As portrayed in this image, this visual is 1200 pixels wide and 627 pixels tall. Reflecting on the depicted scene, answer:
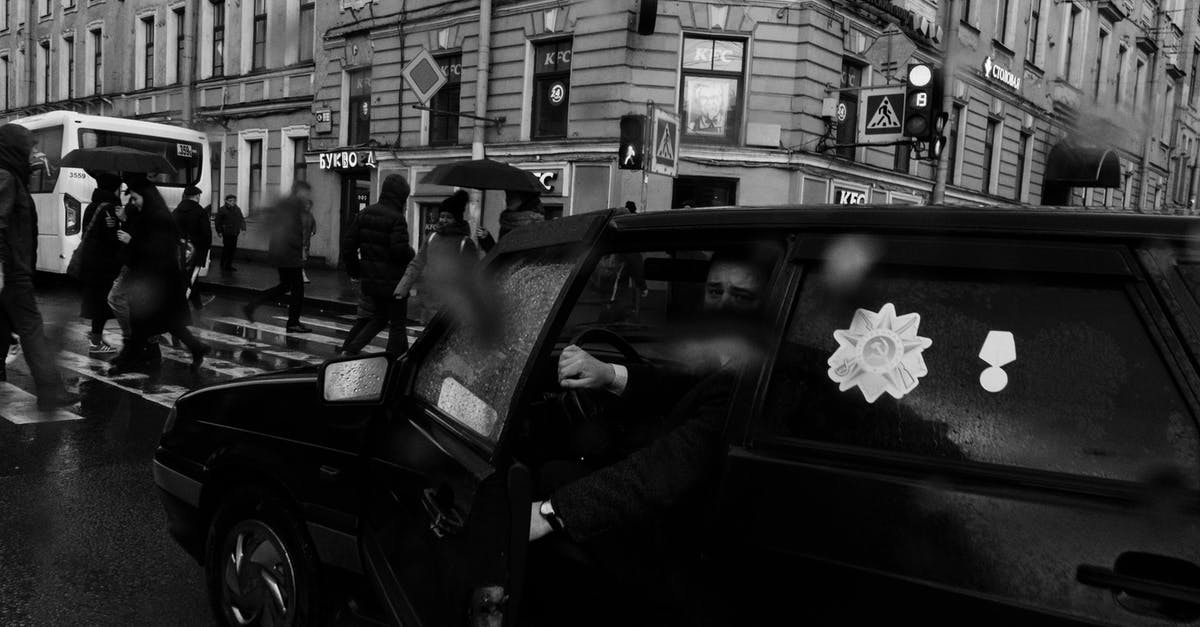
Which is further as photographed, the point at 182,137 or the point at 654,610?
the point at 182,137

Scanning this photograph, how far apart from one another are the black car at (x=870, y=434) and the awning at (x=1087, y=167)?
13631 mm

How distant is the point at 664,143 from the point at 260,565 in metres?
8.58

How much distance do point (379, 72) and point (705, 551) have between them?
21283mm

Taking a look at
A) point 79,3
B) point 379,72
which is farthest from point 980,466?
point 79,3

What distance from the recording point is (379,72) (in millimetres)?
21203

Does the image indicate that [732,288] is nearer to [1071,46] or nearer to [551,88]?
[551,88]

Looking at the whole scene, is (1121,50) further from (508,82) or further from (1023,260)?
(1023,260)

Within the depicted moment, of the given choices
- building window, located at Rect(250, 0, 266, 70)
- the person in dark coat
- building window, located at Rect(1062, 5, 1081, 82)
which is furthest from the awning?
building window, located at Rect(250, 0, 266, 70)

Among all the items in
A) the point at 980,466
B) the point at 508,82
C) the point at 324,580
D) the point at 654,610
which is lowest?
the point at 324,580

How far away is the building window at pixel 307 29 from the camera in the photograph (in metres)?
23.5

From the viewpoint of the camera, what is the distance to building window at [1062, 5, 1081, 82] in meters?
23.8

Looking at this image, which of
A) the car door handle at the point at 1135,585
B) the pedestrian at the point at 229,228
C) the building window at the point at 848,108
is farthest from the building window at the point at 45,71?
the car door handle at the point at 1135,585

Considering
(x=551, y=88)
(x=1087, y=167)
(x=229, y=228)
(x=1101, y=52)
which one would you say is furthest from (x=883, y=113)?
(x=229, y=228)

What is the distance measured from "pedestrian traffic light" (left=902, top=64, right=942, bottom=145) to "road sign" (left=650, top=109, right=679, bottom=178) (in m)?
2.90
